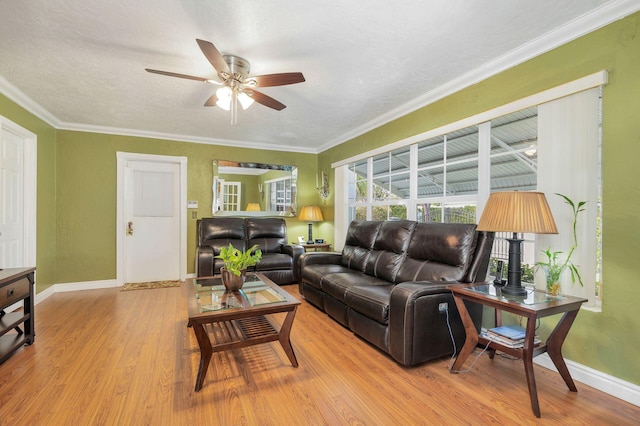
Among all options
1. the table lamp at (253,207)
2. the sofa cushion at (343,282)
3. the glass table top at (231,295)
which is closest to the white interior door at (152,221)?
the table lamp at (253,207)

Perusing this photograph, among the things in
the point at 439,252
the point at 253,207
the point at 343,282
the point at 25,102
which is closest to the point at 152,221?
the point at 253,207

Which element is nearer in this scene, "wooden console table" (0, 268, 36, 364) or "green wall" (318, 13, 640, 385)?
"green wall" (318, 13, 640, 385)

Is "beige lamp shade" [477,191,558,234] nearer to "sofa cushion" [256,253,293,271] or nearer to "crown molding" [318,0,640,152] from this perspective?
"crown molding" [318,0,640,152]

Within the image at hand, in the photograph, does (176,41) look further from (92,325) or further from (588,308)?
(588,308)

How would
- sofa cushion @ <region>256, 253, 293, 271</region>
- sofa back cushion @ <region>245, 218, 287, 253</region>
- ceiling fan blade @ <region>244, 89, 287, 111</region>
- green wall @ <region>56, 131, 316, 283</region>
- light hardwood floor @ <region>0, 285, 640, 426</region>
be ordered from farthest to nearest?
sofa back cushion @ <region>245, 218, 287, 253</region>, sofa cushion @ <region>256, 253, 293, 271</region>, green wall @ <region>56, 131, 316, 283</region>, ceiling fan blade @ <region>244, 89, 287, 111</region>, light hardwood floor @ <region>0, 285, 640, 426</region>

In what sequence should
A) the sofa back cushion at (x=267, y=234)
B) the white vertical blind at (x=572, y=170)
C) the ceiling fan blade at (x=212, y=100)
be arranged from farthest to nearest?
the sofa back cushion at (x=267, y=234), the ceiling fan blade at (x=212, y=100), the white vertical blind at (x=572, y=170)

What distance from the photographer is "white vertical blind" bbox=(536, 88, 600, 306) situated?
202cm

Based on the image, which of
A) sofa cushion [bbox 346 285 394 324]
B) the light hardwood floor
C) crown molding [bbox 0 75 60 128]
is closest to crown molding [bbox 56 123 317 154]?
crown molding [bbox 0 75 60 128]

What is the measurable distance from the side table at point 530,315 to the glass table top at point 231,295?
133 centimetres

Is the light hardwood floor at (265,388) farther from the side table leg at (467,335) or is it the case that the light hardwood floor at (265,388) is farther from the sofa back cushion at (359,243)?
the sofa back cushion at (359,243)

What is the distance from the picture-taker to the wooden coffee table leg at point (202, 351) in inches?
75.2

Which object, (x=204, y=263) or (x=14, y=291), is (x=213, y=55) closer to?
(x=14, y=291)

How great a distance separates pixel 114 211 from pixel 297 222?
2.96 metres

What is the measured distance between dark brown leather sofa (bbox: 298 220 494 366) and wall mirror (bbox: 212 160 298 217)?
2.08 meters
